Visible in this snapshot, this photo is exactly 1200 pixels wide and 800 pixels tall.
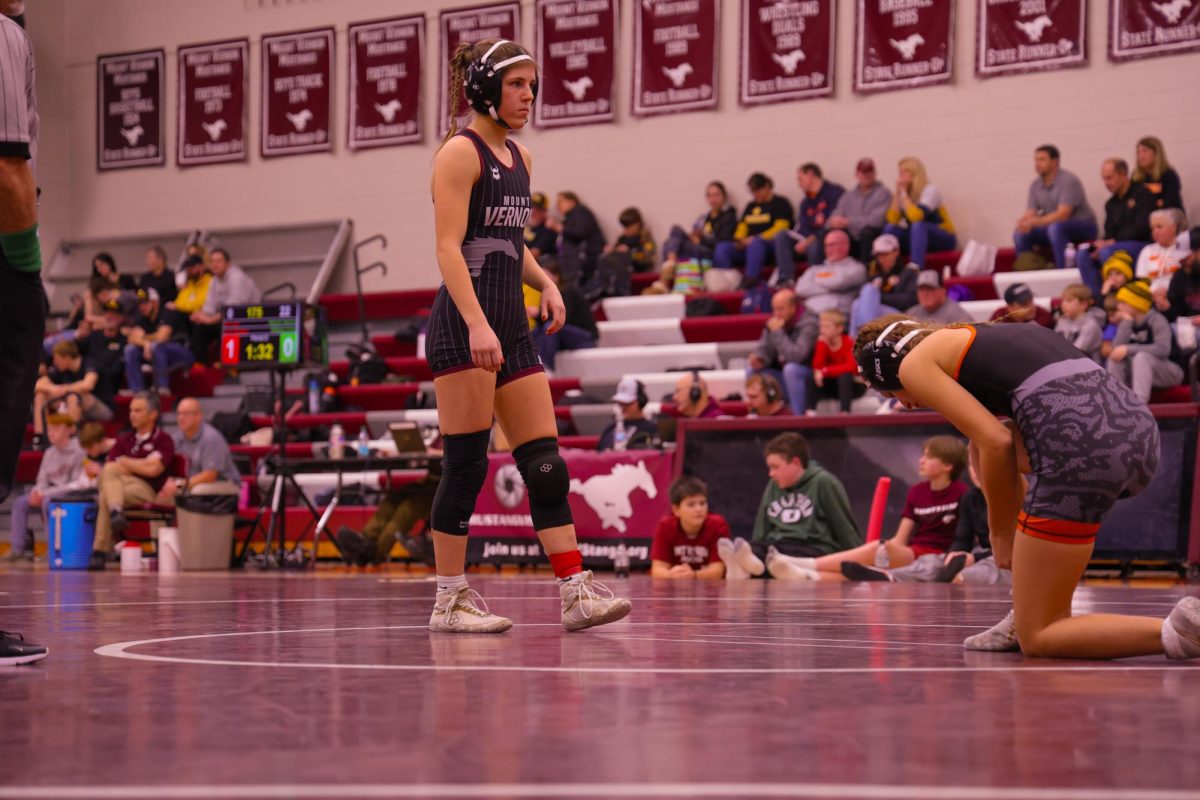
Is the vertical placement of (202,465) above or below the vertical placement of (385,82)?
below

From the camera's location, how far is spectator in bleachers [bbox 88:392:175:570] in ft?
40.1

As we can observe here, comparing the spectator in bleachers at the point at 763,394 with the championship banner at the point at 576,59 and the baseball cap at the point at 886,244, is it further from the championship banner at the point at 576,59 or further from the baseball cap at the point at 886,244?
the championship banner at the point at 576,59

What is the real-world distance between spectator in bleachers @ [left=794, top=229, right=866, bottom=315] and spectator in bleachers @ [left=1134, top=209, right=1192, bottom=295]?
239cm

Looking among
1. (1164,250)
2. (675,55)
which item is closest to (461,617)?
(1164,250)

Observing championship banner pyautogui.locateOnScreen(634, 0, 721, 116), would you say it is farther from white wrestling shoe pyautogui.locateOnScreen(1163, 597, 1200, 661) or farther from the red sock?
white wrestling shoe pyautogui.locateOnScreen(1163, 597, 1200, 661)

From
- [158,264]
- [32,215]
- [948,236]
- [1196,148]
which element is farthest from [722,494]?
[158,264]

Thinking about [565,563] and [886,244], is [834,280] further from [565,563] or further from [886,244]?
[565,563]

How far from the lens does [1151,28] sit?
1289 cm

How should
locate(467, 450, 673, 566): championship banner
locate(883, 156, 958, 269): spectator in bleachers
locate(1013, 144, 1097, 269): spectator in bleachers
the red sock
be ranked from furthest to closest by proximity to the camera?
locate(883, 156, 958, 269): spectator in bleachers
locate(1013, 144, 1097, 269): spectator in bleachers
locate(467, 450, 673, 566): championship banner
the red sock

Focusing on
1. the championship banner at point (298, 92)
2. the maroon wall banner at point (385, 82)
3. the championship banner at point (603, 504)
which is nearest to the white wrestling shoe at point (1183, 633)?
the championship banner at point (603, 504)

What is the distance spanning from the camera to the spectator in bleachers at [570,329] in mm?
13695

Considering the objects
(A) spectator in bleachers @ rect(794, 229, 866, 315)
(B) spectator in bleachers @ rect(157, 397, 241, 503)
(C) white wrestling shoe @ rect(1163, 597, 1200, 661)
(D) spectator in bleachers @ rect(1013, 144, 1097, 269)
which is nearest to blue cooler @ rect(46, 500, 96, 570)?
(B) spectator in bleachers @ rect(157, 397, 241, 503)

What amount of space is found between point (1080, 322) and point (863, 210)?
3274 mm

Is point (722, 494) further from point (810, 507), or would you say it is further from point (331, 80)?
point (331, 80)
